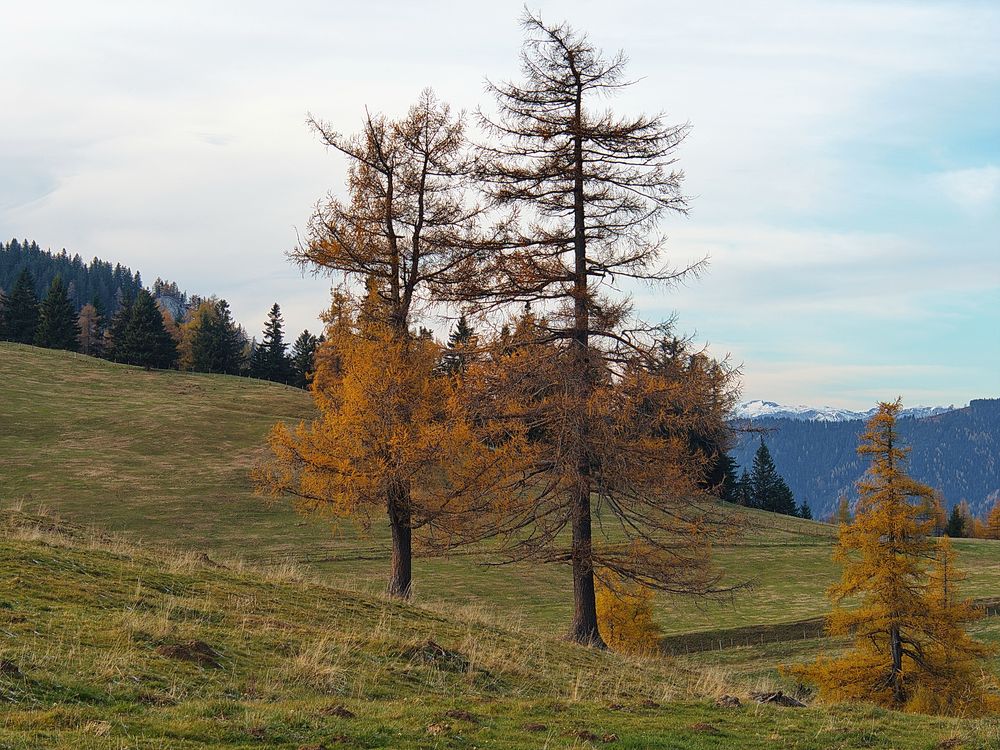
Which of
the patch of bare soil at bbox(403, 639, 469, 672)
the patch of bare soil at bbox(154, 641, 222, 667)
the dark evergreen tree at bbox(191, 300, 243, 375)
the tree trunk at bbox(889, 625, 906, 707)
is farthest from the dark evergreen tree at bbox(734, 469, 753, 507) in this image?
the patch of bare soil at bbox(154, 641, 222, 667)

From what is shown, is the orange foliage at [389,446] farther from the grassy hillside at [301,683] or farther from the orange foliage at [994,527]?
the orange foliage at [994,527]

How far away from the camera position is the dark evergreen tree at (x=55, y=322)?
103m

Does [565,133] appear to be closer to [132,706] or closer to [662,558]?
[662,558]

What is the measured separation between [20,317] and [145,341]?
24976 millimetres

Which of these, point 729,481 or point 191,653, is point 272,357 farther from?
point 191,653

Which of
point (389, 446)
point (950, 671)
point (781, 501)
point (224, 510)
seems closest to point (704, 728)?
point (389, 446)

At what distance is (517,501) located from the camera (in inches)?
819

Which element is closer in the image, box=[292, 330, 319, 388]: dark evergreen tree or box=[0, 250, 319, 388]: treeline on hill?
box=[0, 250, 319, 388]: treeline on hill

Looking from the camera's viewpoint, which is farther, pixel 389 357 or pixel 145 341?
pixel 145 341

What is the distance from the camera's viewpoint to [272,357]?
110 meters

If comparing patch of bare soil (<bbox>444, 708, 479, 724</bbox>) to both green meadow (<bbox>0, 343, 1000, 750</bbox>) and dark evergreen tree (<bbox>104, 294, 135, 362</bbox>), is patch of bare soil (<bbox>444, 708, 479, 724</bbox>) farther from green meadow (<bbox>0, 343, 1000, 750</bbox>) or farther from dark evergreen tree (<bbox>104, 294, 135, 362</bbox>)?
dark evergreen tree (<bbox>104, 294, 135, 362</bbox>)

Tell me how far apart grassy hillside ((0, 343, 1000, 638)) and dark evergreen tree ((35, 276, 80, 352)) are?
26.8 meters

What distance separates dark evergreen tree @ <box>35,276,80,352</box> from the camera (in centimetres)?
10338

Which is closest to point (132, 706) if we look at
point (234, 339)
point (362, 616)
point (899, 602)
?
point (362, 616)
